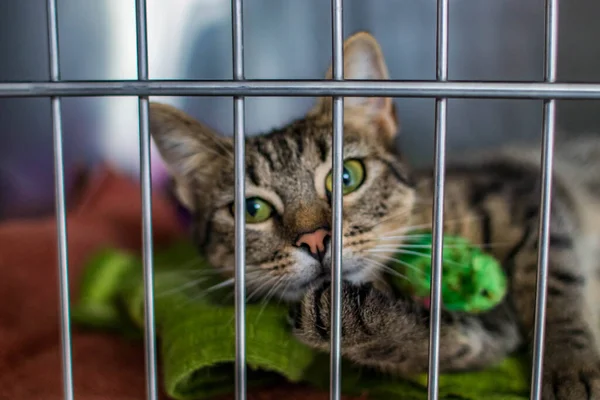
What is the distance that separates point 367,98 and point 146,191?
0.47 metres

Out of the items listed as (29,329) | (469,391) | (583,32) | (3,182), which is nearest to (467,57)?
(583,32)

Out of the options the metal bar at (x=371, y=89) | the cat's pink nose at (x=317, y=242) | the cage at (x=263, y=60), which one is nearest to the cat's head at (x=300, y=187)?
the cat's pink nose at (x=317, y=242)

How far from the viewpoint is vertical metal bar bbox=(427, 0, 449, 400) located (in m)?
0.60

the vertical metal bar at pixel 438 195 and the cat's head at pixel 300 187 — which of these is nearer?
the vertical metal bar at pixel 438 195

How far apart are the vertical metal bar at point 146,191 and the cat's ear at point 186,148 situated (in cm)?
26

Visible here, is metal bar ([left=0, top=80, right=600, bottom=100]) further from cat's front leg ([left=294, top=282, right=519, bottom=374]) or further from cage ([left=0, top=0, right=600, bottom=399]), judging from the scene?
cage ([left=0, top=0, right=600, bottom=399])

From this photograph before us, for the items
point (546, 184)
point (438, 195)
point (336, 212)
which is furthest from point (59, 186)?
point (546, 184)

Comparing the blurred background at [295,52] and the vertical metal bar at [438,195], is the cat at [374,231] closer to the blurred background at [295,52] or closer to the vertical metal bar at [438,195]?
the vertical metal bar at [438,195]

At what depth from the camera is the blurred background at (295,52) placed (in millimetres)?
1360

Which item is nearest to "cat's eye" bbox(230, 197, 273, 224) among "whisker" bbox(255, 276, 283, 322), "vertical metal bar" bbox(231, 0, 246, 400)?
"whisker" bbox(255, 276, 283, 322)

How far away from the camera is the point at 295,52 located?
1.43 m

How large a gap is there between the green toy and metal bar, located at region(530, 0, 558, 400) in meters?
0.21

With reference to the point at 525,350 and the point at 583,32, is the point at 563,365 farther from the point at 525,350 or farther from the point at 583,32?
the point at 583,32

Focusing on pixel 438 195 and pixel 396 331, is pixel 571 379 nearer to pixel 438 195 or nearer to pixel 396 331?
pixel 396 331
